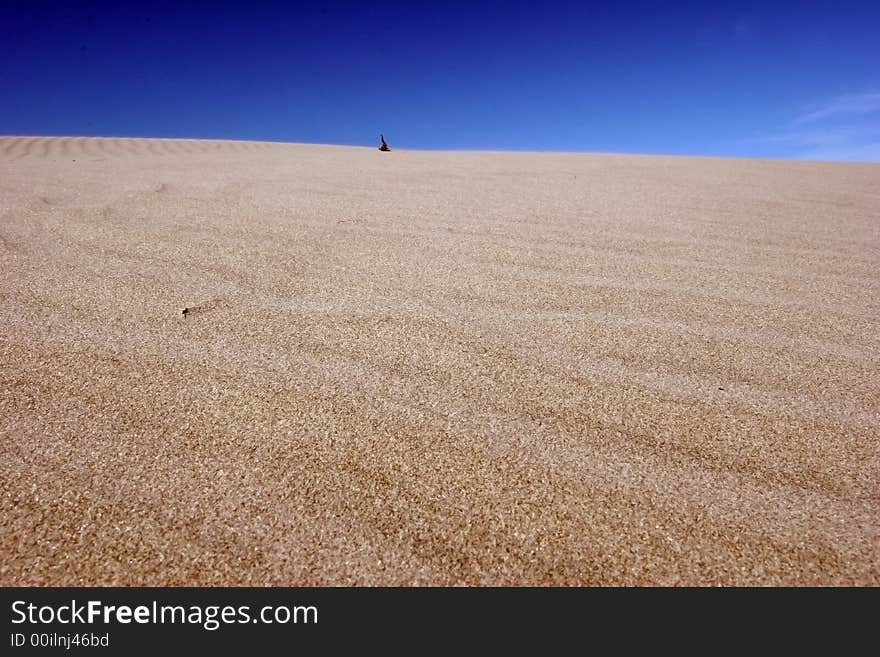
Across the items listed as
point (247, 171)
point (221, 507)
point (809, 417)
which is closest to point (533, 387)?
point (809, 417)

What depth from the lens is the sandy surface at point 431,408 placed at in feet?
2.46

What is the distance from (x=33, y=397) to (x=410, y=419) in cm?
77

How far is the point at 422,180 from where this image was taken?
418 cm

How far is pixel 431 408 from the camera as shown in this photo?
1.08 m

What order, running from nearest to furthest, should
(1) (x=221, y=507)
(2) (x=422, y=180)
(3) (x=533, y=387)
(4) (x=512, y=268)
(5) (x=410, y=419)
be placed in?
(1) (x=221, y=507) < (5) (x=410, y=419) < (3) (x=533, y=387) < (4) (x=512, y=268) < (2) (x=422, y=180)

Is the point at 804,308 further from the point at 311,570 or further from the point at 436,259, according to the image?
the point at 311,570

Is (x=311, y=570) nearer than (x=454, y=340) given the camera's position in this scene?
Yes

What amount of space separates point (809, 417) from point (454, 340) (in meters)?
0.79

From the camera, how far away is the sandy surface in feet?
2.46

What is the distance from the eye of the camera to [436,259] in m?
2.04

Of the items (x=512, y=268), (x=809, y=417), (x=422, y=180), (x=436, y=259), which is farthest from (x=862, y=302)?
(x=422, y=180)

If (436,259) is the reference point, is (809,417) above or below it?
below
